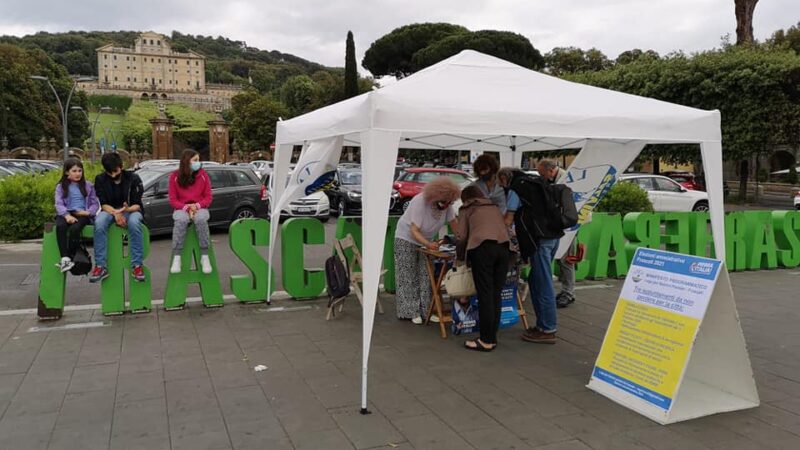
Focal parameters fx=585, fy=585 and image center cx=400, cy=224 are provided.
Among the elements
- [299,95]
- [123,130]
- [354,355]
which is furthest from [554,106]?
[123,130]

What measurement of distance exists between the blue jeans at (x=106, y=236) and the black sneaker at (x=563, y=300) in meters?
4.95

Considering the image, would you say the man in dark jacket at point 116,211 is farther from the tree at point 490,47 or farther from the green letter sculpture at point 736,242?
the tree at point 490,47

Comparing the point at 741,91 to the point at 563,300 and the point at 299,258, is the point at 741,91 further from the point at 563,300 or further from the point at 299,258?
the point at 299,258

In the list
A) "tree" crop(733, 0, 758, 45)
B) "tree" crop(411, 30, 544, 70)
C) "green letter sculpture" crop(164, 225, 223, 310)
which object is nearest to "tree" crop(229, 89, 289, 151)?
"tree" crop(411, 30, 544, 70)

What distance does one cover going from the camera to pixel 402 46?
195 feet

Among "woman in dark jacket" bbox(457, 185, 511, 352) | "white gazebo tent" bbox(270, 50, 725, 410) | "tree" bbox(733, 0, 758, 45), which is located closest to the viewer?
"white gazebo tent" bbox(270, 50, 725, 410)

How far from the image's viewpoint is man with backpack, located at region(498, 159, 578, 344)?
541 centimetres

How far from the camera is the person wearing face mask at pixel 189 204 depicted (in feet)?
22.1

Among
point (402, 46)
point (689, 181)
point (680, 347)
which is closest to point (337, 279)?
point (680, 347)

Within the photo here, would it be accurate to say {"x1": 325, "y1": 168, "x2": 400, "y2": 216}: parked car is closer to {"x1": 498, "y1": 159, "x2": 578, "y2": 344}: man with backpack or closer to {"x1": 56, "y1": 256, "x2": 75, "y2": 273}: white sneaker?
{"x1": 56, "y1": 256, "x2": 75, "y2": 273}: white sneaker

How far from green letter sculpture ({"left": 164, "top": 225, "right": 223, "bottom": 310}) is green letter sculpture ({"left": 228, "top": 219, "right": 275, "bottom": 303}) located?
9.7 inches

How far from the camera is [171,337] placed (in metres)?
5.84

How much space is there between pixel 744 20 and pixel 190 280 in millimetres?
30923

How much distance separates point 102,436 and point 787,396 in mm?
4879
